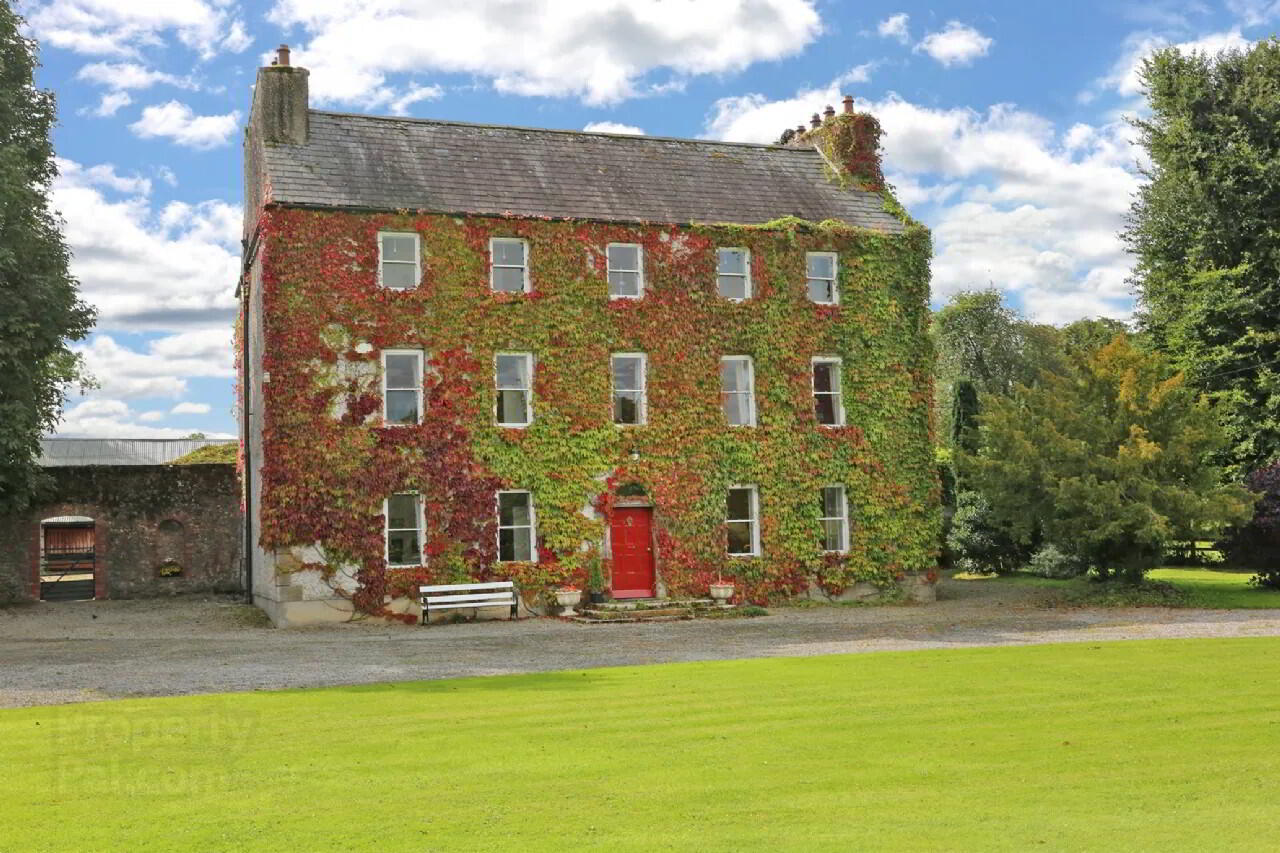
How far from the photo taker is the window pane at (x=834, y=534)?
1182 inches

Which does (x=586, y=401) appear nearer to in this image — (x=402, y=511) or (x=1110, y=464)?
(x=402, y=511)

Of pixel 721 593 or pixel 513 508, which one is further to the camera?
pixel 721 593

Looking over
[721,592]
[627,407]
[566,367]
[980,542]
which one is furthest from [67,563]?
[980,542]

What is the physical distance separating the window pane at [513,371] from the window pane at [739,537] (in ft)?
19.7

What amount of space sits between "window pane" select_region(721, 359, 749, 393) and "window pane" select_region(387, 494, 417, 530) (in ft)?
26.2

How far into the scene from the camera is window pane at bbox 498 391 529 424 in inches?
1094

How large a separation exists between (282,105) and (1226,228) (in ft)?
91.3

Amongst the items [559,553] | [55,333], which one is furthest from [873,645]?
[55,333]

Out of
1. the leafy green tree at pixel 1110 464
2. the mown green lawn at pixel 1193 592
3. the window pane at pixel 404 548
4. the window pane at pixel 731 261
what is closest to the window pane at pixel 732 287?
the window pane at pixel 731 261

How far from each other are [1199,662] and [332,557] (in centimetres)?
1690

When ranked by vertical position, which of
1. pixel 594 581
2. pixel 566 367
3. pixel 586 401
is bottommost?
pixel 594 581

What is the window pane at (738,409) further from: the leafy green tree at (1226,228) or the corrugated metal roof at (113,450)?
the corrugated metal roof at (113,450)

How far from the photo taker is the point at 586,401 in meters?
28.2

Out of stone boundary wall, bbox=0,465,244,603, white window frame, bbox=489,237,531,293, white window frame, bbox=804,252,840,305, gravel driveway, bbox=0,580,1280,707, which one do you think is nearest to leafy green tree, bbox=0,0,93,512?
stone boundary wall, bbox=0,465,244,603
